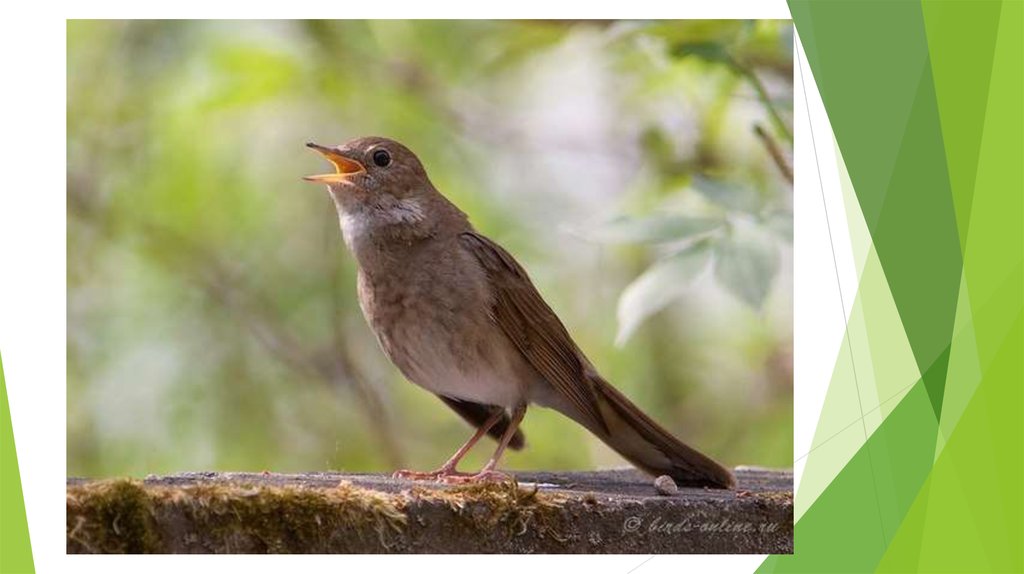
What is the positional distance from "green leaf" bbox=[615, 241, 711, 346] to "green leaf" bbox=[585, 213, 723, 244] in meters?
0.08

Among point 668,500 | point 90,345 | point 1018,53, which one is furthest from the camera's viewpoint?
point 90,345

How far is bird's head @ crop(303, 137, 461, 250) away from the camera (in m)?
5.57

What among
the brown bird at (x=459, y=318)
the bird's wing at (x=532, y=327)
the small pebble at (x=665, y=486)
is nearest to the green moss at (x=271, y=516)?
the brown bird at (x=459, y=318)

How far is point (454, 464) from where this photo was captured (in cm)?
570

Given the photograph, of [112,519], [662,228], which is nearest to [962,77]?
[662,228]

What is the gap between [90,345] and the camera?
5.95 m

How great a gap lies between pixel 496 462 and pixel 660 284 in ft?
3.83

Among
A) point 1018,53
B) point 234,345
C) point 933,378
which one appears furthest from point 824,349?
point 234,345

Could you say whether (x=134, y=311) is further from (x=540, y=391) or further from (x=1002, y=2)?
(x=1002, y=2)

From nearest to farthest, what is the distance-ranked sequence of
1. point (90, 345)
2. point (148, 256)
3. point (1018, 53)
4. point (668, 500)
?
point (668, 500) < point (1018, 53) < point (90, 345) < point (148, 256)

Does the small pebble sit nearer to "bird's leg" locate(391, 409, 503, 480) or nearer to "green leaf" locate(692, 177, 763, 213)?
"bird's leg" locate(391, 409, 503, 480)

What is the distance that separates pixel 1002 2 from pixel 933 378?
1.65m

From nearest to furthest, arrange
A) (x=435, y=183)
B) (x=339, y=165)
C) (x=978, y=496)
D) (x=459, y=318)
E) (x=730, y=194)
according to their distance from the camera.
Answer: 1. (x=978, y=496)
2. (x=459, y=318)
3. (x=339, y=165)
4. (x=730, y=194)
5. (x=435, y=183)

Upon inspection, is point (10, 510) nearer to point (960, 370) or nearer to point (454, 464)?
point (454, 464)
